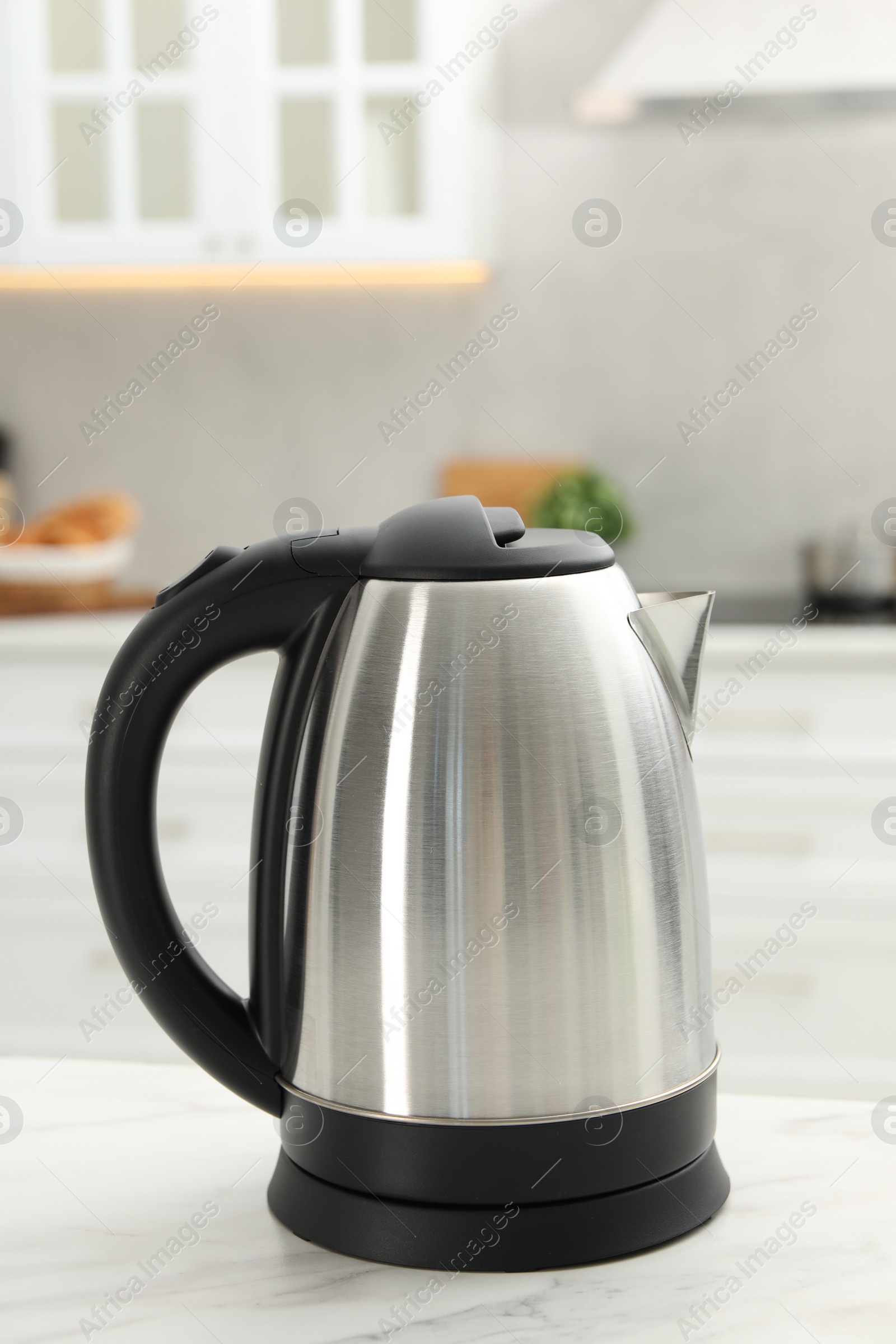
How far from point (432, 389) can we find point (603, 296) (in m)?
0.36

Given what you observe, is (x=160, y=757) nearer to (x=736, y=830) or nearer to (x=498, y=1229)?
(x=498, y=1229)

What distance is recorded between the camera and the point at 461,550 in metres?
0.48

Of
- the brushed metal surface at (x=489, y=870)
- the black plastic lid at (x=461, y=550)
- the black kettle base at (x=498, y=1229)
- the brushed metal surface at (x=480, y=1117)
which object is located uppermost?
the black plastic lid at (x=461, y=550)

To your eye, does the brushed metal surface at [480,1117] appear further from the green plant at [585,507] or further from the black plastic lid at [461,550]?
the green plant at [585,507]

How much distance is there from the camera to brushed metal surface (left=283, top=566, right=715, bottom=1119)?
46 cm

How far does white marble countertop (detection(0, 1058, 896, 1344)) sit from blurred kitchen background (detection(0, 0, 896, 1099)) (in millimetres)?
1279

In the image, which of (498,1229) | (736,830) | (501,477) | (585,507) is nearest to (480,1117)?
(498,1229)

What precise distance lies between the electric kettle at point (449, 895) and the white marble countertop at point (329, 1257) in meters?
0.02

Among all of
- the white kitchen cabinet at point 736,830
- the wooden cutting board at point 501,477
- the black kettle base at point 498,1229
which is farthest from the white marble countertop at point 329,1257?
the wooden cutting board at point 501,477

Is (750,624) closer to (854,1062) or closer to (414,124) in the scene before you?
(854,1062)

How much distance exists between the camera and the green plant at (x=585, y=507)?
2066mm

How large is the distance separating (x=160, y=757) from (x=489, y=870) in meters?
0.13

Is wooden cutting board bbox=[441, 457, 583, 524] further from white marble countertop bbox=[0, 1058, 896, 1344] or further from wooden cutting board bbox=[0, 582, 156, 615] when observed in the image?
white marble countertop bbox=[0, 1058, 896, 1344]

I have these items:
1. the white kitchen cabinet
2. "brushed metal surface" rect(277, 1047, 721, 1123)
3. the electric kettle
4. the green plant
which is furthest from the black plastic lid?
the green plant
